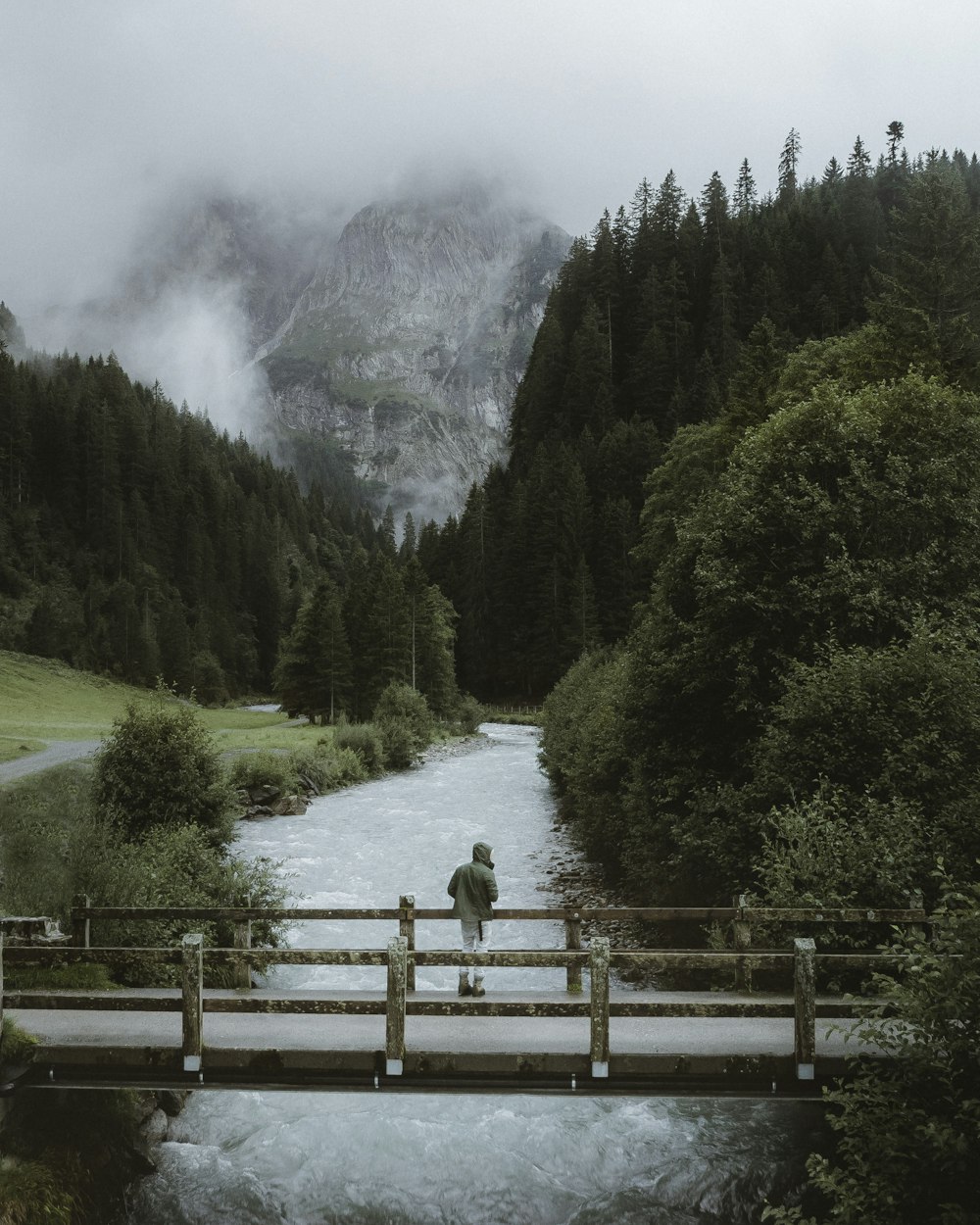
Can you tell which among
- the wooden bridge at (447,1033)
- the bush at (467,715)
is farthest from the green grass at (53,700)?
the wooden bridge at (447,1033)

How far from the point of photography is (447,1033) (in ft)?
38.4

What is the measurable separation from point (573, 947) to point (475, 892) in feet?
5.85

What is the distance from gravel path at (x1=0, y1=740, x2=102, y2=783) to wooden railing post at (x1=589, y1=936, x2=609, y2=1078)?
29.6 metres

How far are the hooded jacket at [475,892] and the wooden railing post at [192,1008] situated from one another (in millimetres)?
4723

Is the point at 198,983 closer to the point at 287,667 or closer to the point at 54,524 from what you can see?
the point at 287,667

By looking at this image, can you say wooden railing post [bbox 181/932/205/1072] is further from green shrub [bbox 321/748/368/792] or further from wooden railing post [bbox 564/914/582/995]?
green shrub [bbox 321/748/368/792]

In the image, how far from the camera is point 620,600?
11150 centimetres

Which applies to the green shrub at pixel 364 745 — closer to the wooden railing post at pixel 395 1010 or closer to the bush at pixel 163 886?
the bush at pixel 163 886

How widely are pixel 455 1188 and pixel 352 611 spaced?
276ft

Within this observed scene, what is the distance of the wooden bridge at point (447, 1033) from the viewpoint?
10477 millimetres

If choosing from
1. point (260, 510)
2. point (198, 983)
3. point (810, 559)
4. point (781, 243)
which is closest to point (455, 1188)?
point (198, 983)

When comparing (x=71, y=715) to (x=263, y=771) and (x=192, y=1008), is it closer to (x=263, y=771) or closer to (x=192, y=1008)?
(x=263, y=771)

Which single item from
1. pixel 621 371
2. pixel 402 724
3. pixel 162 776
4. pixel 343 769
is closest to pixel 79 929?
pixel 162 776

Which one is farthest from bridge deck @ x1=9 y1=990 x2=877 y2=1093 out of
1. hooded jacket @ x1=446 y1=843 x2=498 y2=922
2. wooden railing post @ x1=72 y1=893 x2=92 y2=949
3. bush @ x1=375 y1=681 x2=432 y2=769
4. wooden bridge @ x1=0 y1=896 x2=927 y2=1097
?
bush @ x1=375 y1=681 x2=432 y2=769
